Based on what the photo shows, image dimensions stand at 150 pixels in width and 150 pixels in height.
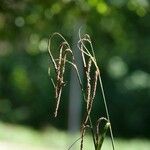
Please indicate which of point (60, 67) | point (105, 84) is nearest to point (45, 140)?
point (105, 84)

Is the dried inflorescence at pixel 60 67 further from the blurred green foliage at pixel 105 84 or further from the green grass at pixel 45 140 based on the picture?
the blurred green foliage at pixel 105 84

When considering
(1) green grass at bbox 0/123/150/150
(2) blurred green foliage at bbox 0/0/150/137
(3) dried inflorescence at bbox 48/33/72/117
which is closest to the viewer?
(3) dried inflorescence at bbox 48/33/72/117

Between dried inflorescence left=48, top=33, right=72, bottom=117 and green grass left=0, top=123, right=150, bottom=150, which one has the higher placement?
dried inflorescence left=48, top=33, right=72, bottom=117

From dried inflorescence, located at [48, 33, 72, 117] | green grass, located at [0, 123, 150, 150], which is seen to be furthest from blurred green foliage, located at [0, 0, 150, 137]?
dried inflorescence, located at [48, 33, 72, 117]

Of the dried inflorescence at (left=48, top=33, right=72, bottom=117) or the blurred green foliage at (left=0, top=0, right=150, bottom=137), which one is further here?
the blurred green foliage at (left=0, top=0, right=150, bottom=137)

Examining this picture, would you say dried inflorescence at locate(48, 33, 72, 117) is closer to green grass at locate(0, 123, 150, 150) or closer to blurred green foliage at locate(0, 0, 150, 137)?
green grass at locate(0, 123, 150, 150)

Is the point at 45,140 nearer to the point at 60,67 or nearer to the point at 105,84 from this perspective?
the point at 105,84

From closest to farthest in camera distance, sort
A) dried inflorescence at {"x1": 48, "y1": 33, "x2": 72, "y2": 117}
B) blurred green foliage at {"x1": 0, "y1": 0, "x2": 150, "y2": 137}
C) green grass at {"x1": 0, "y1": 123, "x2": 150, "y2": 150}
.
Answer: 1. dried inflorescence at {"x1": 48, "y1": 33, "x2": 72, "y2": 117}
2. green grass at {"x1": 0, "y1": 123, "x2": 150, "y2": 150}
3. blurred green foliage at {"x1": 0, "y1": 0, "x2": 150, "y2": 137}

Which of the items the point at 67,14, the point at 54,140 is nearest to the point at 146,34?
the point at 54,140
